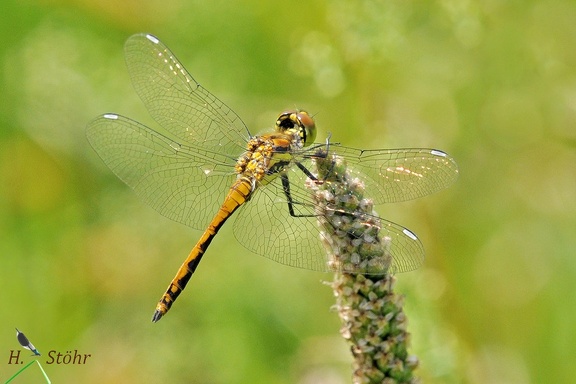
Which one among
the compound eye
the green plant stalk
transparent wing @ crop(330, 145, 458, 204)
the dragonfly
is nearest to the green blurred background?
the compound eye

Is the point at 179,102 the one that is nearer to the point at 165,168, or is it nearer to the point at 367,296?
the point at 165,168

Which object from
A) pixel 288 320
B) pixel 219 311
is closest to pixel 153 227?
pixel 219 311

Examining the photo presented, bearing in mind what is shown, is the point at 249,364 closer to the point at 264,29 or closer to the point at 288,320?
the point at 288,320

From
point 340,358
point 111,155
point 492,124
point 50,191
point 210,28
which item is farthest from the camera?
point 210,28

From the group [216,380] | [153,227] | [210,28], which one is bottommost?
[216,380]

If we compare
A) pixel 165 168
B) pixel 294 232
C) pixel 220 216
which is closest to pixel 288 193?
pixel 294 232

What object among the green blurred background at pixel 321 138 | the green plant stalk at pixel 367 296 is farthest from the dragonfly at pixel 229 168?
the green blurred background at pixel 321 138

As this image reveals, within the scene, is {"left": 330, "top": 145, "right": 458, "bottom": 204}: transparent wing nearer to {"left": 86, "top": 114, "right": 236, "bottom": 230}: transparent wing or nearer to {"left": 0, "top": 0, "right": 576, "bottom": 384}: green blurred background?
{"left": 86, "top": 114, "right": 236, "bottom": 230}: transparent wing
